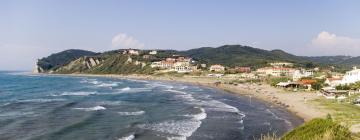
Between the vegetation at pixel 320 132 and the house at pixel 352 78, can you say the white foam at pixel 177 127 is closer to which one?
the vegetation at pixel 320 132

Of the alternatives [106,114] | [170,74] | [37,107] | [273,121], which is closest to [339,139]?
[273,121]

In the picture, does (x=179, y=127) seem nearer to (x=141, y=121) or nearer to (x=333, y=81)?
(x=141, y=121)

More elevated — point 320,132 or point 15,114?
point 320,132

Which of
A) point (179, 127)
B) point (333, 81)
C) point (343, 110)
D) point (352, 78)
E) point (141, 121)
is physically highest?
point (352, 78)

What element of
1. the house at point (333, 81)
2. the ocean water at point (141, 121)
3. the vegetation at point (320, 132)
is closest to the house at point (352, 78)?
the house at point (333, 81)

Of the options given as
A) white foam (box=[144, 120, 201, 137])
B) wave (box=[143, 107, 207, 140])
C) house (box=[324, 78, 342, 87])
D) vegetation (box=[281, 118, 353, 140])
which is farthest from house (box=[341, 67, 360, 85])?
vegetation (box=[281, 118, 353, 140])

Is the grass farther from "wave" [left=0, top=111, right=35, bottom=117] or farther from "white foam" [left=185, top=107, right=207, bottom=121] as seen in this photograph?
"wave" [left=0, top=111, right=35, bottom=117]

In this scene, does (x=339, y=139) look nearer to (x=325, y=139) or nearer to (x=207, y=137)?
(x=325, y=139)

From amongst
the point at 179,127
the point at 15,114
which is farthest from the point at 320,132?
the point at 15,114
